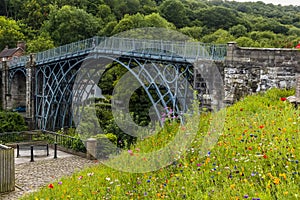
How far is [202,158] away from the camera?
6.98 m

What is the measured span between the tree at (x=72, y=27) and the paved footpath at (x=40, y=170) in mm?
33710

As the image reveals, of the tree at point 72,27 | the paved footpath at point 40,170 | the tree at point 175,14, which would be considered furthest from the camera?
the tree at point 175,14

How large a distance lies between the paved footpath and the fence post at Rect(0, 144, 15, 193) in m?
0.25

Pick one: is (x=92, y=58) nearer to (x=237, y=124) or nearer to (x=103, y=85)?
(x=103, y=85)

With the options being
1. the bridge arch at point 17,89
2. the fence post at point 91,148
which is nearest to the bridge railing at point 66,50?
the bridge arch at point 17,89

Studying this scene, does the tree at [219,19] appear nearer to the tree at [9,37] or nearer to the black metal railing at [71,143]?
the tree at [9,37]

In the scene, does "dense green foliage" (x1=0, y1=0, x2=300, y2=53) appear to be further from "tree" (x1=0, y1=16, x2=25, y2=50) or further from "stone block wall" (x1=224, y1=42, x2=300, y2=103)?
"stone block wall" (x1=224, y1=42, x2=300, y2=103)

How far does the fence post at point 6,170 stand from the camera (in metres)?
11.6

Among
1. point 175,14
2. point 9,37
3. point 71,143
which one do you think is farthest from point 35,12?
point 71,143

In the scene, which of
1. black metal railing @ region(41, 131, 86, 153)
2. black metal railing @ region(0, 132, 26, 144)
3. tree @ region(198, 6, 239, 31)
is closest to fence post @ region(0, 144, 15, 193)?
black metal railing @ region(41, 131, 86, 153)

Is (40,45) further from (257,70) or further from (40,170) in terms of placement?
(257,70)

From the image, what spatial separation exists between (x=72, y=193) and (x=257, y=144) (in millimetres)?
3864

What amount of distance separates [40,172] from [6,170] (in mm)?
3338

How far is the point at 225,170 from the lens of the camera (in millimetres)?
6059
